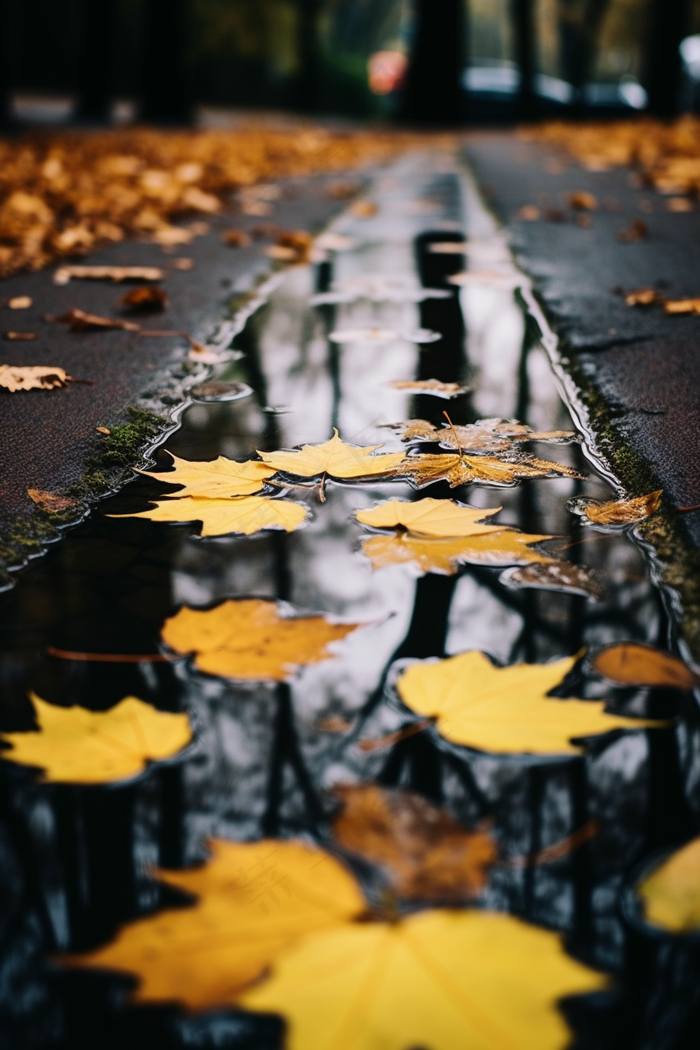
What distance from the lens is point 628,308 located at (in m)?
3.03

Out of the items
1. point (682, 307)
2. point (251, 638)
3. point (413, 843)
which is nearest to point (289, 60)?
point (682, 307)

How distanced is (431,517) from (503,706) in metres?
0.50

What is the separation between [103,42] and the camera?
14273 mm

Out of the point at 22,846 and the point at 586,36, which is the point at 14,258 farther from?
the point at 586,36

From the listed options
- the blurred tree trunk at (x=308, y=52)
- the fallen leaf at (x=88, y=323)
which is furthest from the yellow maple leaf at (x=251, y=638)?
the blurred tree trunk at (x=308, y=52)

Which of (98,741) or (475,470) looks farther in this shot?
(475,470)

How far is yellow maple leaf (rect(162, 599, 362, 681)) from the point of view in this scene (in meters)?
1.13

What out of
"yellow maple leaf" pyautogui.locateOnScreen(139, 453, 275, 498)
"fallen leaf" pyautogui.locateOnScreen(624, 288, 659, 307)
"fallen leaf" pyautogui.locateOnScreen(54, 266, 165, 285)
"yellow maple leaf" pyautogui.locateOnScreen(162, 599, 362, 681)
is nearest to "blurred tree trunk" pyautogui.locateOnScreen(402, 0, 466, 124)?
"fallen leaf" pyautogui.locateOnScreen(54, 266, 165, 285)

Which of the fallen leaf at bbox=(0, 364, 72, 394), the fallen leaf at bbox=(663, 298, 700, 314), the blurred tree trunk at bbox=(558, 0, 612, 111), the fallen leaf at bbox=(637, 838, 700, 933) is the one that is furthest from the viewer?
the blurred tree trunk at bbox=(558, 0, 612, 111)

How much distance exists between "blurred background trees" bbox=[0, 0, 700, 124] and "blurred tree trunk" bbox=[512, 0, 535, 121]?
26 mm

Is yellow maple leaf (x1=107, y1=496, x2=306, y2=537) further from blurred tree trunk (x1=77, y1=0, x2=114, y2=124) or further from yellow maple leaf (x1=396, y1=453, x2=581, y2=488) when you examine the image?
blurred tree trunk (x1=77, y1=0, x2=114, y2=124)

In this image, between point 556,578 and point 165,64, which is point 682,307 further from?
point 165,64

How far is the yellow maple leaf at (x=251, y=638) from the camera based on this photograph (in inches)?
44.6

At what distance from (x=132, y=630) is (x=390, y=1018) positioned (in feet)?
2.10
